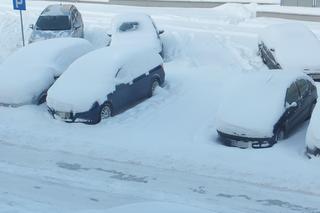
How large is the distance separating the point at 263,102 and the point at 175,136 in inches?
86.8

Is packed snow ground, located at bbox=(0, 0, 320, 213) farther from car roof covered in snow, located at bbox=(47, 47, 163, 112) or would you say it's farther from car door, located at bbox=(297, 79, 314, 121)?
car roof covered in snow, located at bbox=(47, 47, 163, 112)

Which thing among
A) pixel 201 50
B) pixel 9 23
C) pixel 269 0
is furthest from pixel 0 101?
pixel 269 0

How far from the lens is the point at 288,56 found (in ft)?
64.6

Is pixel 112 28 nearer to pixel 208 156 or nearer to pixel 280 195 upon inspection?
pixel 208 156

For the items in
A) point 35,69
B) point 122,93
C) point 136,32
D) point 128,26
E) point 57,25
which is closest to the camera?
point 122,93

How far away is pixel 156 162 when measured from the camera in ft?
43.4

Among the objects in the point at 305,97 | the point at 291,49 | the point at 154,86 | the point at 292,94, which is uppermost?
the point at 292,94

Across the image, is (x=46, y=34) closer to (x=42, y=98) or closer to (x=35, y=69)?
(x=35, y=69)

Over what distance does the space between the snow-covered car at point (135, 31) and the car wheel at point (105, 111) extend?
6.41m

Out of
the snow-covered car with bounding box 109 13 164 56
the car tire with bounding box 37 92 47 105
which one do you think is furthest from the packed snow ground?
the snow-covered car with bounding box 109 13 164 56

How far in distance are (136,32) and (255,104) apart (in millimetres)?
9718

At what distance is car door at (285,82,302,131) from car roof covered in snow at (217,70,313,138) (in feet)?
0.45

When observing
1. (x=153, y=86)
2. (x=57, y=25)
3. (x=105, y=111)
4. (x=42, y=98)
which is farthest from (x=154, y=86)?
(x=57, y=25)

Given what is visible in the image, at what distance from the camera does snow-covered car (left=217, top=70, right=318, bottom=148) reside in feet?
45.4
